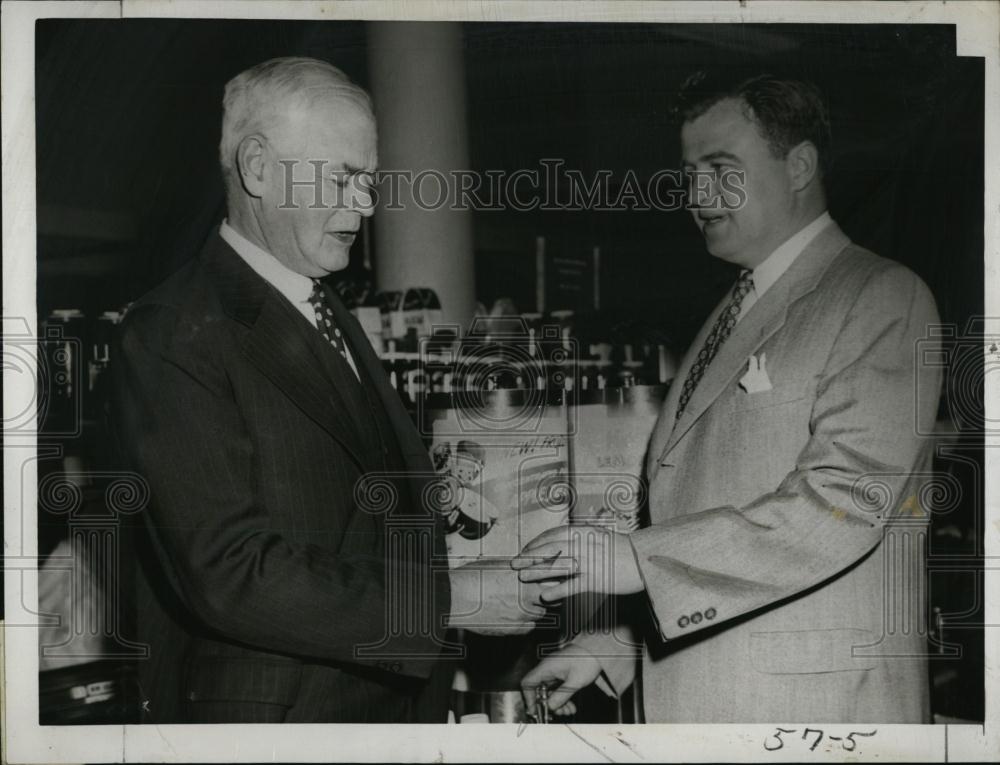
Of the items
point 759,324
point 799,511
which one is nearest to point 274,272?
point 759,324

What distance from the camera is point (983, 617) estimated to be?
2.81 meters

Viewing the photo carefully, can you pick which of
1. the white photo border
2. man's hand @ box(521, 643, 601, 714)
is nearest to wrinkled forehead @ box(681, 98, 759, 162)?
the white photo border

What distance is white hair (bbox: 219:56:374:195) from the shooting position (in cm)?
Result: 269

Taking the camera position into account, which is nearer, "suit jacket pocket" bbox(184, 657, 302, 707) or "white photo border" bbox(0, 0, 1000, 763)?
"suit jacket pocket" bbox(184, 657, 302, 707)

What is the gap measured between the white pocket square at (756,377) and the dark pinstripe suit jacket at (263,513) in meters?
0.92

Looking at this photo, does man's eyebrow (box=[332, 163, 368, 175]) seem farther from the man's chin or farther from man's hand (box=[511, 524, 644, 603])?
man's hand (box=[511, 524, 644, 603])

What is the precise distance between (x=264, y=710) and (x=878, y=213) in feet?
7.26

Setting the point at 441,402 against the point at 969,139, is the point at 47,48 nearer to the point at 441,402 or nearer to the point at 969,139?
the point at 441,402

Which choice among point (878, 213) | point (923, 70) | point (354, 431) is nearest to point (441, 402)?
point (354, 431)

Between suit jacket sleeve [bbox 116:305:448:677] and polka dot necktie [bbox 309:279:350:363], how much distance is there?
0.24 metres

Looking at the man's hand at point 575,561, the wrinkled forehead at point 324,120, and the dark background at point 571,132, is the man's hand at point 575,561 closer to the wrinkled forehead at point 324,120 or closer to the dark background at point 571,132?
the dark background at point 571,132

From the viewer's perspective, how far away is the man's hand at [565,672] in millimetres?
2756

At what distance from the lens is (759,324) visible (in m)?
2.68

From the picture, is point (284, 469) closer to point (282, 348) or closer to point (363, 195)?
point (282, 348)
